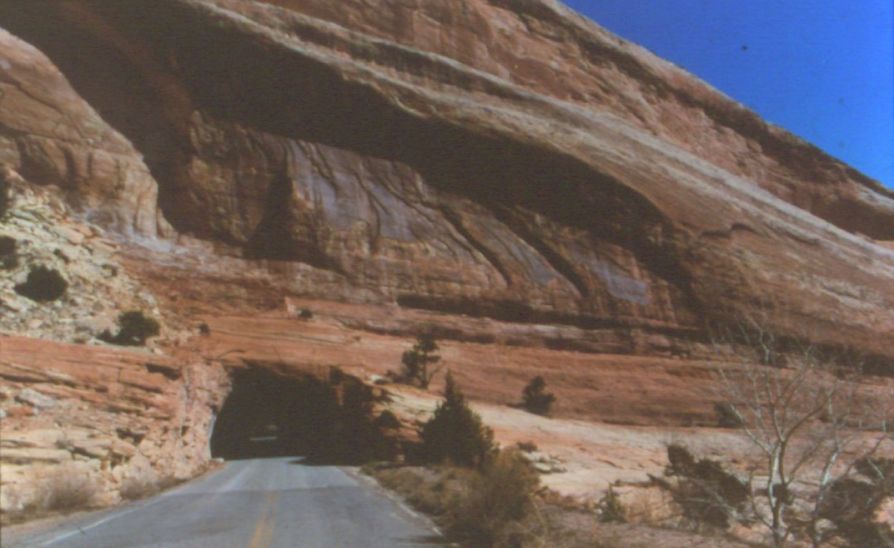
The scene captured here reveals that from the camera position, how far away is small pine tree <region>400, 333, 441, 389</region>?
1115 inches

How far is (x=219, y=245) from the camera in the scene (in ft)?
105

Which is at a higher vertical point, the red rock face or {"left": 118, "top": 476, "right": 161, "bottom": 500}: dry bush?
the red rock face

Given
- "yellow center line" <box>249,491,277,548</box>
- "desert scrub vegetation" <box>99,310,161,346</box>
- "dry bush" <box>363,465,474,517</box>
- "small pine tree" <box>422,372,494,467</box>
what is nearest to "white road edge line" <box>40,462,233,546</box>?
"yellow center line" <box>249,491,277,548</box>

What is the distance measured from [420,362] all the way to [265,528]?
19.0 metres

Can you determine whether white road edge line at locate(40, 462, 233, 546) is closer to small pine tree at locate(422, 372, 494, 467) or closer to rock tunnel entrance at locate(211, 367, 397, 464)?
small pine tree at locate(422, 372, 494, 467)

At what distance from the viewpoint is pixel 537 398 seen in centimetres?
3034

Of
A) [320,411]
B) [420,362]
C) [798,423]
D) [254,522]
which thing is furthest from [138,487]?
[420,362]

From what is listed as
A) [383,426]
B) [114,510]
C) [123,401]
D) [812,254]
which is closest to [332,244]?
[383,426]

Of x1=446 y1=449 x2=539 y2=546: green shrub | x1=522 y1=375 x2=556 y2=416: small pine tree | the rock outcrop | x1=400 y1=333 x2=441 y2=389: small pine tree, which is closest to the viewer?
x1=446 y1=449 x2=539 y2=546: green shrub

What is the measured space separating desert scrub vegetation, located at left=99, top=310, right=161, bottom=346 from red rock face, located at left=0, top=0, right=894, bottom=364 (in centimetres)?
1023

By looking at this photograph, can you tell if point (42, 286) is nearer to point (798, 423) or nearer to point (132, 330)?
point (132, 330)

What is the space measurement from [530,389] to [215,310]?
1460 cm

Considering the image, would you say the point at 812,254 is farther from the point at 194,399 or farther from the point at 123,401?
the point at 123,401

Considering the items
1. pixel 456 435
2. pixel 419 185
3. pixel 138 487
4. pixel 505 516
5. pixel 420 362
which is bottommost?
pixel 138 487
